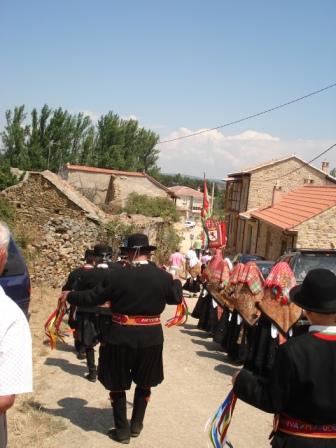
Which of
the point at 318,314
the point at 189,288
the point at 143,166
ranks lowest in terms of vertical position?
the point at 189,288

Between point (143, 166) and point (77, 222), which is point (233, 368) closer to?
point (77, 222)

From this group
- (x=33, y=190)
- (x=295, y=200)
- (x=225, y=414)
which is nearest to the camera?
(x=225, y=414)

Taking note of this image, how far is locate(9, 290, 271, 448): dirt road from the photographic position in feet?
16.7

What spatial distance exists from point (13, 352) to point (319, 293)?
5.53 feet

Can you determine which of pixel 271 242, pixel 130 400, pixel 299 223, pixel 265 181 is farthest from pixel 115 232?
pixel 265 181

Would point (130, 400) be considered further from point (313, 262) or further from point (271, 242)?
point (271, 242)

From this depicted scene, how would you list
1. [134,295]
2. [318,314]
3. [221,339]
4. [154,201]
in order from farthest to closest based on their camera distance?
[154,201], [221,339], [134,295], [318,314]

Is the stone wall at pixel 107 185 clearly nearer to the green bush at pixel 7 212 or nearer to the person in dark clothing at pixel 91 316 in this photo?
the green bush at pixel 7 212

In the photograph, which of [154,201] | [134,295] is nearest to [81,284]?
[134,295]

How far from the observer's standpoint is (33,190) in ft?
47.3

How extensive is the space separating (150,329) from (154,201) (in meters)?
29.7

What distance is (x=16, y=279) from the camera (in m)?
5.38

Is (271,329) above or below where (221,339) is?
above

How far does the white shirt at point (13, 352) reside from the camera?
238 centimetres
